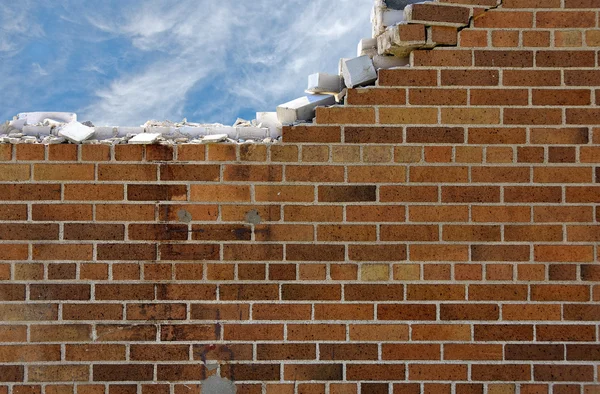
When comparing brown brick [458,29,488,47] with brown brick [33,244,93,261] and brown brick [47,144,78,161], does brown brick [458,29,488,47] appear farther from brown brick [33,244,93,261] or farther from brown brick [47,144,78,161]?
brown brick [33,244,93,261]

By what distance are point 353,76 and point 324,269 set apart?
38.4 inches

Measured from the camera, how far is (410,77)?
7.66 ft

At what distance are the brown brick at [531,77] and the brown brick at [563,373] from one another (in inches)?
55.0

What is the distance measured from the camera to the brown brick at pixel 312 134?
7.62ft

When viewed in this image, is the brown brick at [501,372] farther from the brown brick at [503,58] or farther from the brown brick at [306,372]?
the brown brick at [503,58]

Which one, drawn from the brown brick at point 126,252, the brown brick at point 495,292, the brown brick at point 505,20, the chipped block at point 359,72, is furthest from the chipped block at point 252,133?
the brown brick at point 495,292

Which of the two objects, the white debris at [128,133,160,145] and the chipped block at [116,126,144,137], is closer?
the white debris at [128,133,160,145]

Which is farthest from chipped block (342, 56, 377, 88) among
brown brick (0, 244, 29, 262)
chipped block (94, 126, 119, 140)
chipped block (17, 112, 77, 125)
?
brown brick (0, 244, 29, 262)

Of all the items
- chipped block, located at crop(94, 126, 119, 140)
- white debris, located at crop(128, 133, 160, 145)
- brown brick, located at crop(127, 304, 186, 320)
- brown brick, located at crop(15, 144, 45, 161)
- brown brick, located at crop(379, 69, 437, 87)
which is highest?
brown brick, located at crop(379, 69, 437, 87)

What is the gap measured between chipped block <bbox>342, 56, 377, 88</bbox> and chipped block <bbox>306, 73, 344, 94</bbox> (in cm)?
14

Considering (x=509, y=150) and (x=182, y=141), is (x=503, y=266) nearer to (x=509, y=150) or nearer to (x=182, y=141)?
(x=509, y=150)

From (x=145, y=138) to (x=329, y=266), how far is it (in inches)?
43.3

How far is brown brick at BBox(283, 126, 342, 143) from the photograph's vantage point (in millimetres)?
2322

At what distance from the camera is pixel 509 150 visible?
231 cm
